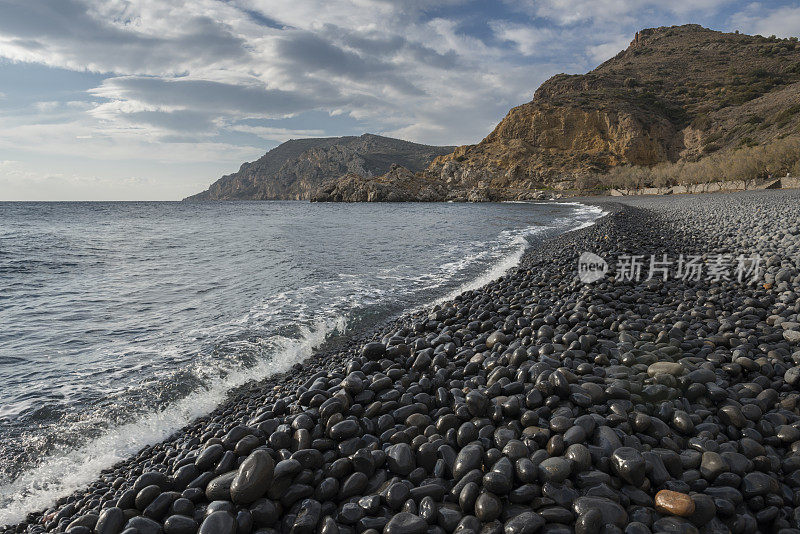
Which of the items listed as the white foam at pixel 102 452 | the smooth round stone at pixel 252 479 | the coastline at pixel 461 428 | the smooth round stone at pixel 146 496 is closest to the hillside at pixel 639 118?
the coastline at pixel 461 428

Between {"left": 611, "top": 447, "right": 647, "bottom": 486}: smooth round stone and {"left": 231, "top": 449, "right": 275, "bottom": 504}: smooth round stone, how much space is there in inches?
104

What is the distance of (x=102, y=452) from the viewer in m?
4.66

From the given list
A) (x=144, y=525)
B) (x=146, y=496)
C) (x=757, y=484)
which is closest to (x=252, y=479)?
(x=144, y=525)

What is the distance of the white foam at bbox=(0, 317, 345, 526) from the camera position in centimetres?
397

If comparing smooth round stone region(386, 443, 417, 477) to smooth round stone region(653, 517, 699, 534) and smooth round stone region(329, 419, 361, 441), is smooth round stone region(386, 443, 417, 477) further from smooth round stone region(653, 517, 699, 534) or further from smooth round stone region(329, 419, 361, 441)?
smooth round stone region(653, 517, 699, 534)

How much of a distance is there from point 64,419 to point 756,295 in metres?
11.7

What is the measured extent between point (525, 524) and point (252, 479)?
6.49 feet

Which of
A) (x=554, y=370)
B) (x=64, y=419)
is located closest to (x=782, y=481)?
(x=554, y=370)

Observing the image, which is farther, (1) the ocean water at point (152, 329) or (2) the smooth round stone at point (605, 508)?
(1) the ocean water at point (152, 329)

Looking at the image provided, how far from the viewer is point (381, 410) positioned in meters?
3.97

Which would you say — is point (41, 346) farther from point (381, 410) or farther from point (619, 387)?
point (619, 387)

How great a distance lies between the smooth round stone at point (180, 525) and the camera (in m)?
2.63

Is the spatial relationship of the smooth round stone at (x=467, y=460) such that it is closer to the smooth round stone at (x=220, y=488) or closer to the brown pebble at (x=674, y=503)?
the brown pebble at (x=674, y=503)

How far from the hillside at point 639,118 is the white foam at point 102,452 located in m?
99.8
